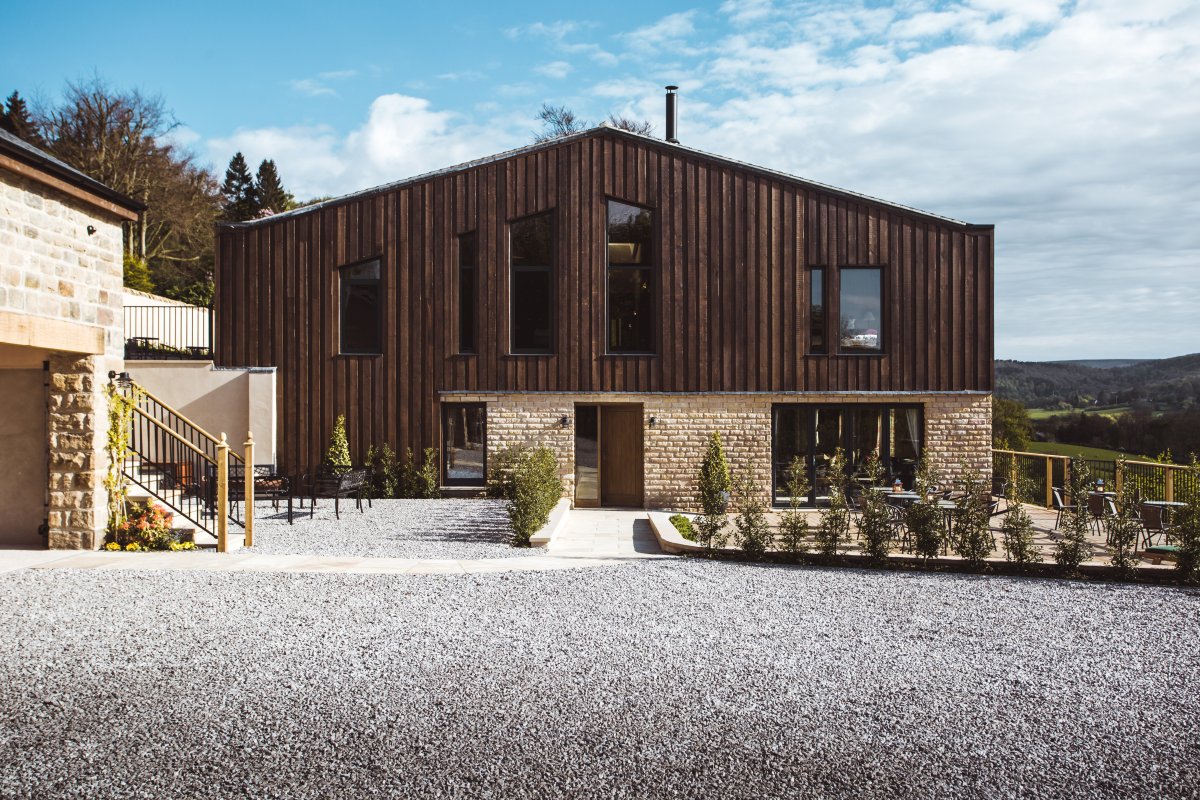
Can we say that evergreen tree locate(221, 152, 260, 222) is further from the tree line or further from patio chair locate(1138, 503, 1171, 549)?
patio chair locate(1138, 503, 1171, 549)

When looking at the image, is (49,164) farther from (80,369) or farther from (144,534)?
(144,534)

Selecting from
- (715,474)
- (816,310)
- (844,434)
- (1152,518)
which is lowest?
(1152,518)

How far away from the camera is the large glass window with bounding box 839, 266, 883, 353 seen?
667 inches

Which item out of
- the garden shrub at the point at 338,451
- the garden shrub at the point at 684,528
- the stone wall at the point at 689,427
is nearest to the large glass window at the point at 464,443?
the stone wall at the point at 689,427

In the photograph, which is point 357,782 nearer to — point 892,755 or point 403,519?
point 892,755

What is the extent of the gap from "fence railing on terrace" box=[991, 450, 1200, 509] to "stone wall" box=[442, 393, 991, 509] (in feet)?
4.05

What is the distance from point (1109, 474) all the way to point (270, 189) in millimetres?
48826

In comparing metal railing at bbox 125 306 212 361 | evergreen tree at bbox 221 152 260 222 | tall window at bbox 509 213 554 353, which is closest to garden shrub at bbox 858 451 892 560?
tall window at bbox 509 213 554 353

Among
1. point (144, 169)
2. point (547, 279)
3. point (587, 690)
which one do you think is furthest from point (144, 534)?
point (144, 169)

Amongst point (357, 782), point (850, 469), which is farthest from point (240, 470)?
point (357, 782)

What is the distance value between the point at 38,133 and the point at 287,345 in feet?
74.4

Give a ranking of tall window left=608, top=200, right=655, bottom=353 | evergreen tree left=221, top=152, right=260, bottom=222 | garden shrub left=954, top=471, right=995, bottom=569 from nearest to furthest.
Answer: garden shrub left=954, top=471, right=995, bottom=569 → tall window left=608, top=200, right=655, bottom=353 → evergreen tree left=221, top=152, right=260, bottom=222

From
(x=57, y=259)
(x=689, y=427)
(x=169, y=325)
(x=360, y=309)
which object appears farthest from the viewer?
(x=169, y=325)

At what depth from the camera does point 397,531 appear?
12.2 m
